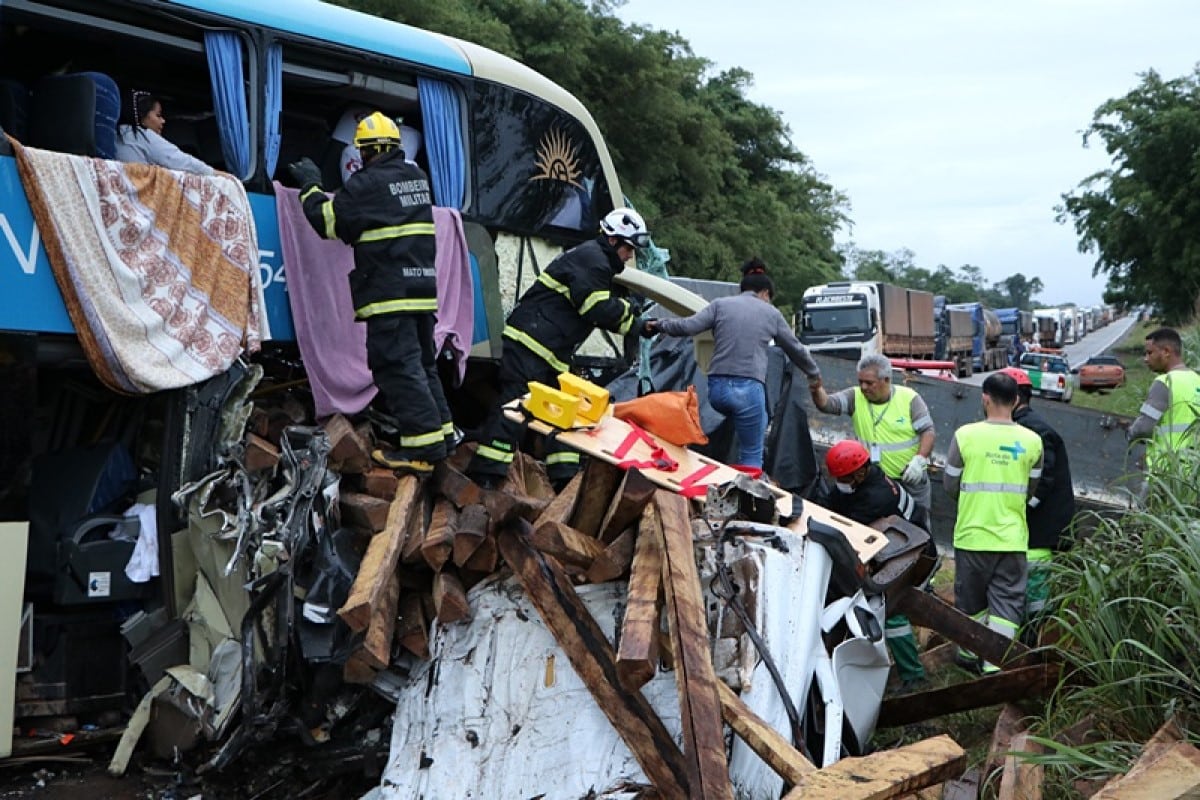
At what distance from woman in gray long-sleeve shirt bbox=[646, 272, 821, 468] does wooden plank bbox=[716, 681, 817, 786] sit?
10.5 ft

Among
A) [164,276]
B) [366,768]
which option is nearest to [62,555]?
[164,276]

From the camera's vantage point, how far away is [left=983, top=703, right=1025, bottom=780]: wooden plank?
4.31 meters

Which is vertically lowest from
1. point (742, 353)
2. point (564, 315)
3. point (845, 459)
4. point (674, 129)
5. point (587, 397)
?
point (845, 459)

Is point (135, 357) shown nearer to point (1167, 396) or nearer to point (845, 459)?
point (845, 459)

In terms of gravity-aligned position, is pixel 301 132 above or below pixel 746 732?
above

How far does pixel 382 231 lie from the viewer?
5246 mm

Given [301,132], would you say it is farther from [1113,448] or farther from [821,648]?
[1113,448]

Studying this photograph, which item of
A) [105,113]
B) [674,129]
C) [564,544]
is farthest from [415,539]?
[674,129]

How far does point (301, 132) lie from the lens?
21.7ft

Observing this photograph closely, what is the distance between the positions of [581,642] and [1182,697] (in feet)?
6.86

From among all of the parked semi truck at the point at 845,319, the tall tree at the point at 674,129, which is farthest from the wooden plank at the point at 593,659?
the parked semi truck at the point at 845,319

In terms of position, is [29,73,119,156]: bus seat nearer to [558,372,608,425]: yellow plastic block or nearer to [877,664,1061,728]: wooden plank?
[558,372,608,425]: yellow plastic block

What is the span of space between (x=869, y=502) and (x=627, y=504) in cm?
192

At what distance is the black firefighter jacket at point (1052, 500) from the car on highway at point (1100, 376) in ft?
72.0
